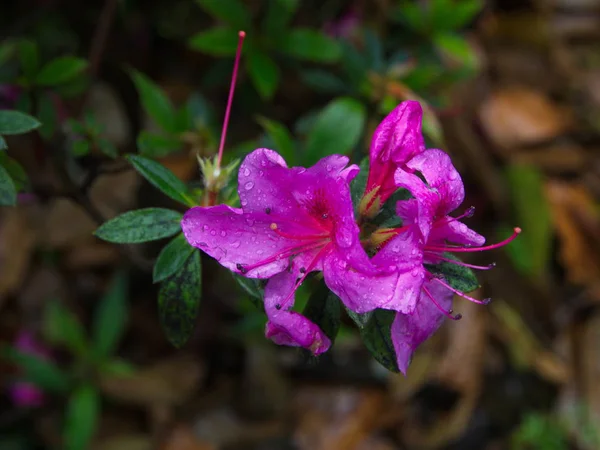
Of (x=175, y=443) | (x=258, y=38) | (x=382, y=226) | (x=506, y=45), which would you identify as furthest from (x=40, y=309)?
(x=506, y=45)

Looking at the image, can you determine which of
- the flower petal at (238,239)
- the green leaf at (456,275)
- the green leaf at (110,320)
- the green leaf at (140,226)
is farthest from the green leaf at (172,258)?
the green leaf at (110,320)

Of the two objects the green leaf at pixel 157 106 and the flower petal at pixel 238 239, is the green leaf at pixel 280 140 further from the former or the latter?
the flower petal at pixel 238 239

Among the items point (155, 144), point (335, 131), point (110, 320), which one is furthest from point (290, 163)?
point (110, 320)

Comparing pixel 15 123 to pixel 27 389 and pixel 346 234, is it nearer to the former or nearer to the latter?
pixel 346 234

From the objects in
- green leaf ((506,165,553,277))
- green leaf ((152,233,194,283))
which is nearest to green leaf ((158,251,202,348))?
green leaf ((152,233,194,283))

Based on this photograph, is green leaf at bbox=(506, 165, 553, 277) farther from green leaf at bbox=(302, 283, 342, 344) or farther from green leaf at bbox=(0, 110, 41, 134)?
green leaf at bbox=(0, 110, 41, 134)

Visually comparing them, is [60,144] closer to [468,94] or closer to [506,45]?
[468,94]
